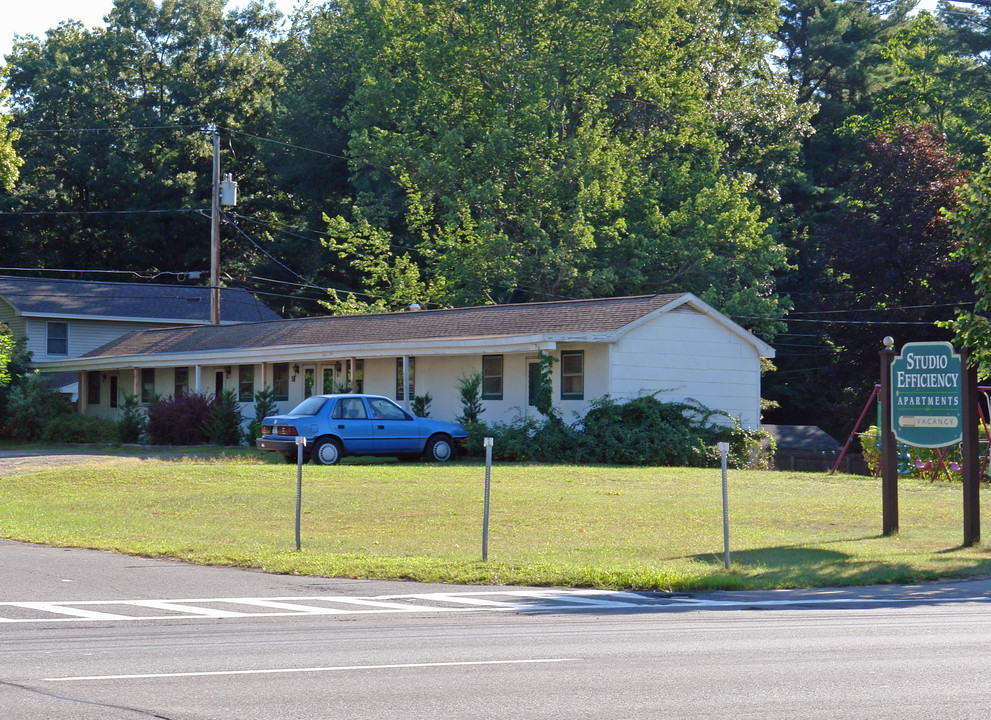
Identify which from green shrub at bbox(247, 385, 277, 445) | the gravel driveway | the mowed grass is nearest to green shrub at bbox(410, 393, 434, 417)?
green shrub at bbox(247, 385, 277, 445)

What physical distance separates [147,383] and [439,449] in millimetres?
19149

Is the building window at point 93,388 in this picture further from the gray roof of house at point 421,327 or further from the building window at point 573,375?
the building window at point 573,375

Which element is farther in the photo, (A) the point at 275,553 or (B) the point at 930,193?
(B) the point at 930,193

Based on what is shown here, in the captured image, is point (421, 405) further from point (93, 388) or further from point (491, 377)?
point (93, 388)

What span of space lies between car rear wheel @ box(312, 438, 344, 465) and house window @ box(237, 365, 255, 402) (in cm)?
1252

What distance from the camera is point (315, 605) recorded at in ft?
38.2

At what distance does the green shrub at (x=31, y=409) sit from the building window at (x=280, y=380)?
738 cm

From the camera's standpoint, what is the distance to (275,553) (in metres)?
15.3

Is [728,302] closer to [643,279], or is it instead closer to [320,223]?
[643,279]

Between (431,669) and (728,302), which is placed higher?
(728,302)

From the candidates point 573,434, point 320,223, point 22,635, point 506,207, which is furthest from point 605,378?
point 320,223

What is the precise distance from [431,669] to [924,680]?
315 centimetres

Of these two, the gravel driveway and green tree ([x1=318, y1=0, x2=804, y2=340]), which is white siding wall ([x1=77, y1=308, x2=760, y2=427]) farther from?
green tree ([x1=318, y1=0, x2=804, y2=340])

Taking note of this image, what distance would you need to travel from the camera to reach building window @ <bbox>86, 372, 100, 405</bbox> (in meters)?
48.7
